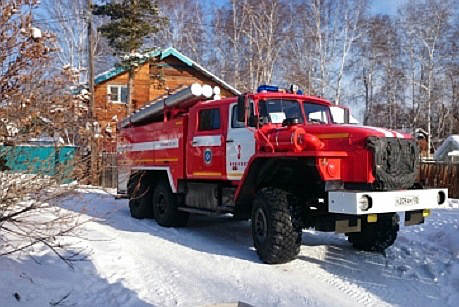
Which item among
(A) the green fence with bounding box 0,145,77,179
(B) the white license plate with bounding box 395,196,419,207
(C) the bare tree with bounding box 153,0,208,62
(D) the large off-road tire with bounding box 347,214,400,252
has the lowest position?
(D) the large off-road tire with bounding box 347,214,400,252

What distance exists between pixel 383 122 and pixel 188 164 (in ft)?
126

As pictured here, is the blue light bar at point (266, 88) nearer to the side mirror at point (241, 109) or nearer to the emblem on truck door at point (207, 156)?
the side mirror at point (241, 109)

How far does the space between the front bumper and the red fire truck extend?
1cm

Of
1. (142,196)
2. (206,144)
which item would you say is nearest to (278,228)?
(206,144)

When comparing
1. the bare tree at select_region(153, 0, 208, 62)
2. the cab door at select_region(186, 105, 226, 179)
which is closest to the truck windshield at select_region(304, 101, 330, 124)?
the cab door at select_region(186, 105, 226, 179)

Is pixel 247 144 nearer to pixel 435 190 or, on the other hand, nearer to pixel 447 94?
pixel 435 190

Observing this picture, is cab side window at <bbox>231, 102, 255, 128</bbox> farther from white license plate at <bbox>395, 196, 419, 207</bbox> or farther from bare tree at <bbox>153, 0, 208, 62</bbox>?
bare tree at <bbox>153, 0, 208, 62</bbox>

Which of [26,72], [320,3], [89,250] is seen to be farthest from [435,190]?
[320,3]

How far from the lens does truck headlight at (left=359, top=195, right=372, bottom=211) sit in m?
5.91

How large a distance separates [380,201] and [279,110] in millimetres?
2381

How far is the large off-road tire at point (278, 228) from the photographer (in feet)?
21.8

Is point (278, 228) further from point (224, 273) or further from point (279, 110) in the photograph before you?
point (279, 110)

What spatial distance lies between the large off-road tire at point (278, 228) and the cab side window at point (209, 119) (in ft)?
6.26

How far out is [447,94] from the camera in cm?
3916
